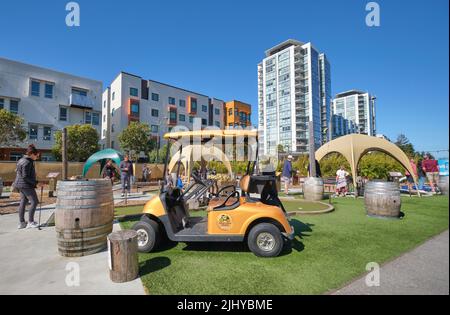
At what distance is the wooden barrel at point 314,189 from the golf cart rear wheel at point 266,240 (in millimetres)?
6190

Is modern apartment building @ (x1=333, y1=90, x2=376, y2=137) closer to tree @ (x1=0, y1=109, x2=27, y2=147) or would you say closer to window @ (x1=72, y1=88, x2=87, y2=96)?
window @ (x1=72, y1=88, x2=87, y2=96)

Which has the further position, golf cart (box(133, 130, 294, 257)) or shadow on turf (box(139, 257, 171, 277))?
golf cart (box(133, 130, 294, 257))

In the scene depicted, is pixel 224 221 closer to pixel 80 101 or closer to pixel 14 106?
pixel 14 106

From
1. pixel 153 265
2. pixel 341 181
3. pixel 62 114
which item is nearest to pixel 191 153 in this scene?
pixel 153 265

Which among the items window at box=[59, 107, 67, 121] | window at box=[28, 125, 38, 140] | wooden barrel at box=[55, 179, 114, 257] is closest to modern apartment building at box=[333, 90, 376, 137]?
window at box=[59, 107, 67, 121]

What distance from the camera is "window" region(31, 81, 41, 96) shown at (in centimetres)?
2653

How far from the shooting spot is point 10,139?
2047 centimetres

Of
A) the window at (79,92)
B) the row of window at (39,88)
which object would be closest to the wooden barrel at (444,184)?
the row of window at (39,88)

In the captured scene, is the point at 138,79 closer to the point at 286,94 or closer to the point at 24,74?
the point at 24,74

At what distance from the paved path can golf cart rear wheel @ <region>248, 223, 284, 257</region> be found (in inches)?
46.5

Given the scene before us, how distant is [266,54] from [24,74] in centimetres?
8123

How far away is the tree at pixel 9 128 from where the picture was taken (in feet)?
63.7

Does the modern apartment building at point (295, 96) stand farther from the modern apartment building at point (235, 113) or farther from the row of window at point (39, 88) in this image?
the row of window at point (39, 88)
